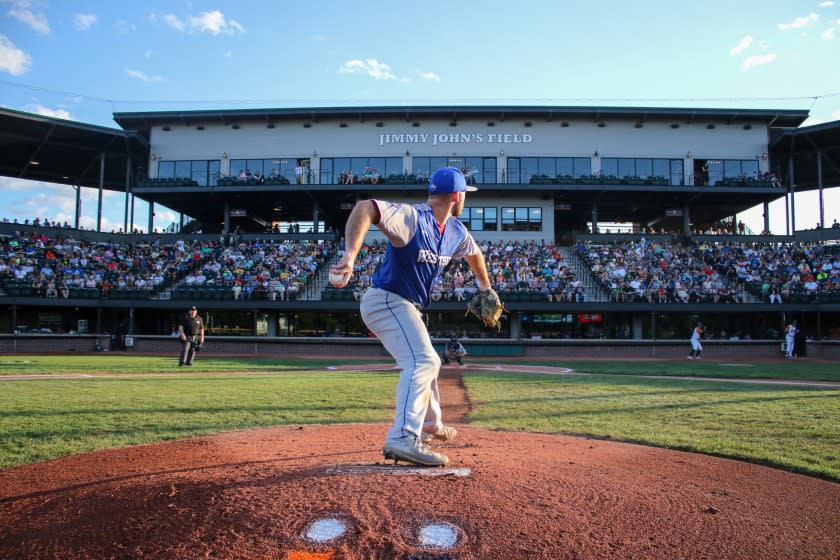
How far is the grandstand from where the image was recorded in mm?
29375

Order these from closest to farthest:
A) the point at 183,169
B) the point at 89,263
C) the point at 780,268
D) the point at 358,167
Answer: the point at 780,268, the point at 89,263, the point at 358,167, the point at 183,169

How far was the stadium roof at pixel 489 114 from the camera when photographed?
37.3 m

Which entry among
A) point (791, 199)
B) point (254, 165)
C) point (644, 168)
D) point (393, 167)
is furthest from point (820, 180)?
point (254, 165)

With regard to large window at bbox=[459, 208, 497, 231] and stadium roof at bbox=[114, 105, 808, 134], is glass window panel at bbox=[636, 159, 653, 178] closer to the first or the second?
stadium roof at bbox=[114, 105, 808, 134]

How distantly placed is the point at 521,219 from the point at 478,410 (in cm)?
2985

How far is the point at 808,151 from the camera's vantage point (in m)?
37.8

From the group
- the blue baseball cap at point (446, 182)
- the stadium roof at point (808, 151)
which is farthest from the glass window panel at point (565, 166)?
the blue baseball cap at point (446, 182)

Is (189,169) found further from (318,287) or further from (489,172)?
(489,172)

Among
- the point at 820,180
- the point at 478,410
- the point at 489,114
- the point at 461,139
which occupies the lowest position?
the point at 478,410

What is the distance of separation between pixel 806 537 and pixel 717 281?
30.1 metres

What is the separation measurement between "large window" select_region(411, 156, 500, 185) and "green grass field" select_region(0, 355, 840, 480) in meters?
24.4

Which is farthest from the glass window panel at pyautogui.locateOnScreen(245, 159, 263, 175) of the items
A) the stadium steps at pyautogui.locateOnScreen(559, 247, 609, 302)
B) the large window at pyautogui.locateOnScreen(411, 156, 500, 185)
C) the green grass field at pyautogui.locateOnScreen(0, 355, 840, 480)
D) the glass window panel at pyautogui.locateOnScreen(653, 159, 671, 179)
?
the glass window panel at pyautogui.locateOnScreen(653, 159, 671, 179)

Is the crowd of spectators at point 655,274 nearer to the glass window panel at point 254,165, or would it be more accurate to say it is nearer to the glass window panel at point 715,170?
the glass window panel at point 715,170

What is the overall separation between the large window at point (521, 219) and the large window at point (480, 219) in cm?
73
